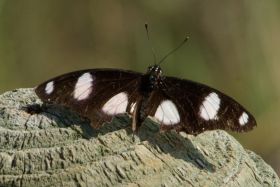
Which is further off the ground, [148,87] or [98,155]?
[148,87]

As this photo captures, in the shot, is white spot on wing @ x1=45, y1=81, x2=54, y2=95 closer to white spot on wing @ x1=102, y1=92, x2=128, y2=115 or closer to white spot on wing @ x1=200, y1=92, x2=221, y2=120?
white spot on wing @ x1=102, y1=92, x2=128, y2=115

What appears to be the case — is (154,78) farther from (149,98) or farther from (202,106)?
(202,106)

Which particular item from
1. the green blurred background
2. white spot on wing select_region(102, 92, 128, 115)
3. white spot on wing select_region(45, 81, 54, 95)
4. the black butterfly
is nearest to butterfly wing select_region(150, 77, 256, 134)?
the black butterfly

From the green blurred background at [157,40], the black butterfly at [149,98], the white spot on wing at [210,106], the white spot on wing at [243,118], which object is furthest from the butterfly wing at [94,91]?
the green blurred background at [157,40]

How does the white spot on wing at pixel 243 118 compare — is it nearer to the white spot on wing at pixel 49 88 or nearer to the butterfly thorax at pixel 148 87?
the butterfly thorax at pixel 148 87

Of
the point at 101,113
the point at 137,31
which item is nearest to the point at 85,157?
the point at 101,113

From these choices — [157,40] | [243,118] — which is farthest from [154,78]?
[157,40]
